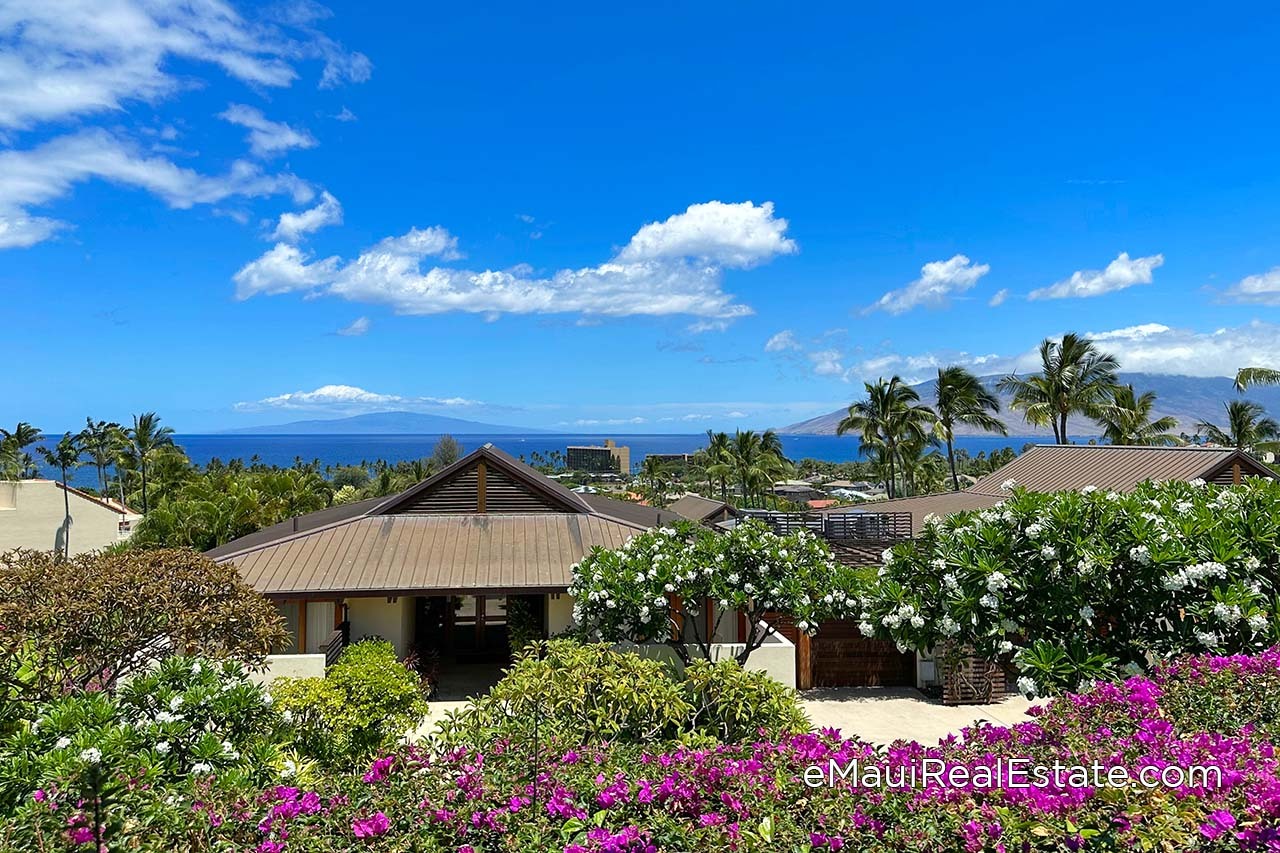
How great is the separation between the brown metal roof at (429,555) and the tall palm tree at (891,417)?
24773mm

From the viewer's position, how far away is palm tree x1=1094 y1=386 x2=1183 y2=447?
34969 mm

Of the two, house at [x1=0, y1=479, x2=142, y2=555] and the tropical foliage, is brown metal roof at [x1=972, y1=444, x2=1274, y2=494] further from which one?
house at [x1=0, y1=479, x2=142, y2=555]

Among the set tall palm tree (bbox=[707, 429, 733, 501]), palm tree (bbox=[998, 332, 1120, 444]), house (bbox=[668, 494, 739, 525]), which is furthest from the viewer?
tall palm tree (bbox=[707, 429, 733, 501])

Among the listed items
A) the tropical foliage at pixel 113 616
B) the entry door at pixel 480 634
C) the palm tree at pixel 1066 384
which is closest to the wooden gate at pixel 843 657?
the entry door at pixel 480 634

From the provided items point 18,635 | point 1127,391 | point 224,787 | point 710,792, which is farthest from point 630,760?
point 1127,391

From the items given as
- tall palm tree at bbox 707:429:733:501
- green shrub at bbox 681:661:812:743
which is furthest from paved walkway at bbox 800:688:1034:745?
tall palm tree at bbox 707:429:733:501

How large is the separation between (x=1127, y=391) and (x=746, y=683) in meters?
36.3

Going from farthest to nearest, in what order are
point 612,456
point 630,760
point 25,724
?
point 612,456, point 25,724, point 630,760

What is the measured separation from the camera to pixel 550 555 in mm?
15570

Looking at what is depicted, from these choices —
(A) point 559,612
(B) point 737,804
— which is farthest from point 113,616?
(A) point 559,612

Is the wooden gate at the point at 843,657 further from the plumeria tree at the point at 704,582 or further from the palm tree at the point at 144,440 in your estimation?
the palm tree at the point at 144,440

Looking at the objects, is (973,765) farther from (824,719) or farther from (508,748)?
(824,719)

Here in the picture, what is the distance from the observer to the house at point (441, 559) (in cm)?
1437

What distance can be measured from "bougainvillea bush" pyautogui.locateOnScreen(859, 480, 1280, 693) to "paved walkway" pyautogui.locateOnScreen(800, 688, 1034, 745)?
6208 mm
